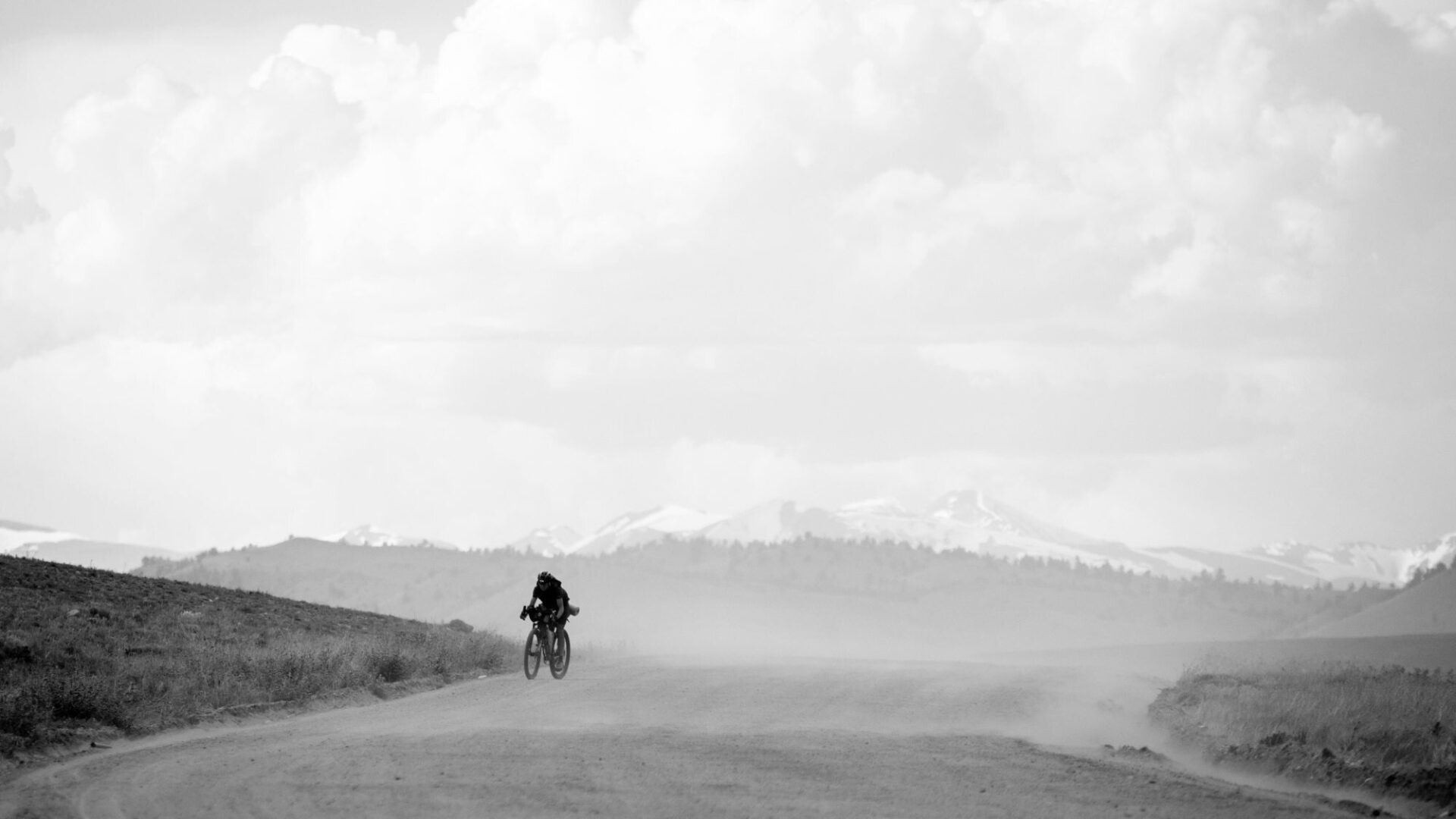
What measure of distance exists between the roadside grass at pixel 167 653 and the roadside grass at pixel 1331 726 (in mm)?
15130

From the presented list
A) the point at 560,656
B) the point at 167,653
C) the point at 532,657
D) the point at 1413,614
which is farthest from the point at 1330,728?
the point at 1413,614

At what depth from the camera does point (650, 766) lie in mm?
16859

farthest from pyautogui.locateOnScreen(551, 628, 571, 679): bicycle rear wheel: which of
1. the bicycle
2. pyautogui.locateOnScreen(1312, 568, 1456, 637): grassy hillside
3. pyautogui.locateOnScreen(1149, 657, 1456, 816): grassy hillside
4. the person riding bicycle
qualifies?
pyautogui.locateOnScreen(1312, 568, 1456, 637): grassy hillside

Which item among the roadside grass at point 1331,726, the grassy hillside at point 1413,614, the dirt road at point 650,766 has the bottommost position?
the dirt road at point 650,766

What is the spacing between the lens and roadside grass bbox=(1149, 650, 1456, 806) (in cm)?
1716

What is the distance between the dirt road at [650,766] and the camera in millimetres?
14656

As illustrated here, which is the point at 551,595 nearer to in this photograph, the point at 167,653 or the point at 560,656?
the point at 560,656

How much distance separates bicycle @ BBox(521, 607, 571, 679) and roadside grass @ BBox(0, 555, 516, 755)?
1846 mm

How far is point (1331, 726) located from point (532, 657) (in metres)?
16.7

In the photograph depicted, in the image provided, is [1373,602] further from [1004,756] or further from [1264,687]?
[1004,756]

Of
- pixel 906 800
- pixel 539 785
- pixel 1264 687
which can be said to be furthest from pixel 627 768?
pixel 1264 687

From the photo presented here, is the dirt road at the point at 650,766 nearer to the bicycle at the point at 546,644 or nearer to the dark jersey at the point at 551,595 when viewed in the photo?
the bicycle at the point at 546,644

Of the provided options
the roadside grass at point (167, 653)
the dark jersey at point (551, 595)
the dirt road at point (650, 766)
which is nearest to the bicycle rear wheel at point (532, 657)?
the dark jersey at point (551, 595)

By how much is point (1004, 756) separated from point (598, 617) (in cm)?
16457
